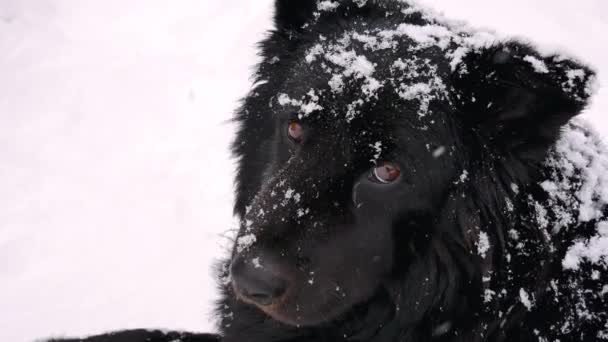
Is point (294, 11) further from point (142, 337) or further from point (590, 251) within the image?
point (142, 337)

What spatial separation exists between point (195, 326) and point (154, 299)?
1.45 feet

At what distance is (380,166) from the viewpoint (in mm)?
2146

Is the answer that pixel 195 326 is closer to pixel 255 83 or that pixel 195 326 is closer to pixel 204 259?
pixel 204 259

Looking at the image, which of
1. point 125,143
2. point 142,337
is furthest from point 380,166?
point 125,143

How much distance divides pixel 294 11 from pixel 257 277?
1559 mm

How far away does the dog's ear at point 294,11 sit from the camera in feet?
9.04

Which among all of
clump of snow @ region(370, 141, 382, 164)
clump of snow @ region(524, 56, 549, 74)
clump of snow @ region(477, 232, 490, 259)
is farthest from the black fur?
clump of snow @ region(524, 56, 549, 74)

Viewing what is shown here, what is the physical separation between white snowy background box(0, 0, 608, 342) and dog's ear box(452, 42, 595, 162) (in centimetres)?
219

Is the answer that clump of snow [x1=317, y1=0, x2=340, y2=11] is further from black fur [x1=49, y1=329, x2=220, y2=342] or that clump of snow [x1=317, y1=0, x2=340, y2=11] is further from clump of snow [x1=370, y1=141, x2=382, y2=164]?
black fur [x1=49, y1=329, x2=220, y2=342]

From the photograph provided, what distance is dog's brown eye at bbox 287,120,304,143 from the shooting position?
2320 mm

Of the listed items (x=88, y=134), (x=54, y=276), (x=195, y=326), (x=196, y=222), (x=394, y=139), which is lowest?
(x=195, y=326)

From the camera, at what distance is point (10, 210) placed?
15.5ft

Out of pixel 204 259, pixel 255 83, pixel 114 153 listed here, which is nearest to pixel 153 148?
pixel 114 153

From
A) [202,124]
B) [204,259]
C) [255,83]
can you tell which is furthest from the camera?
[202,124]
